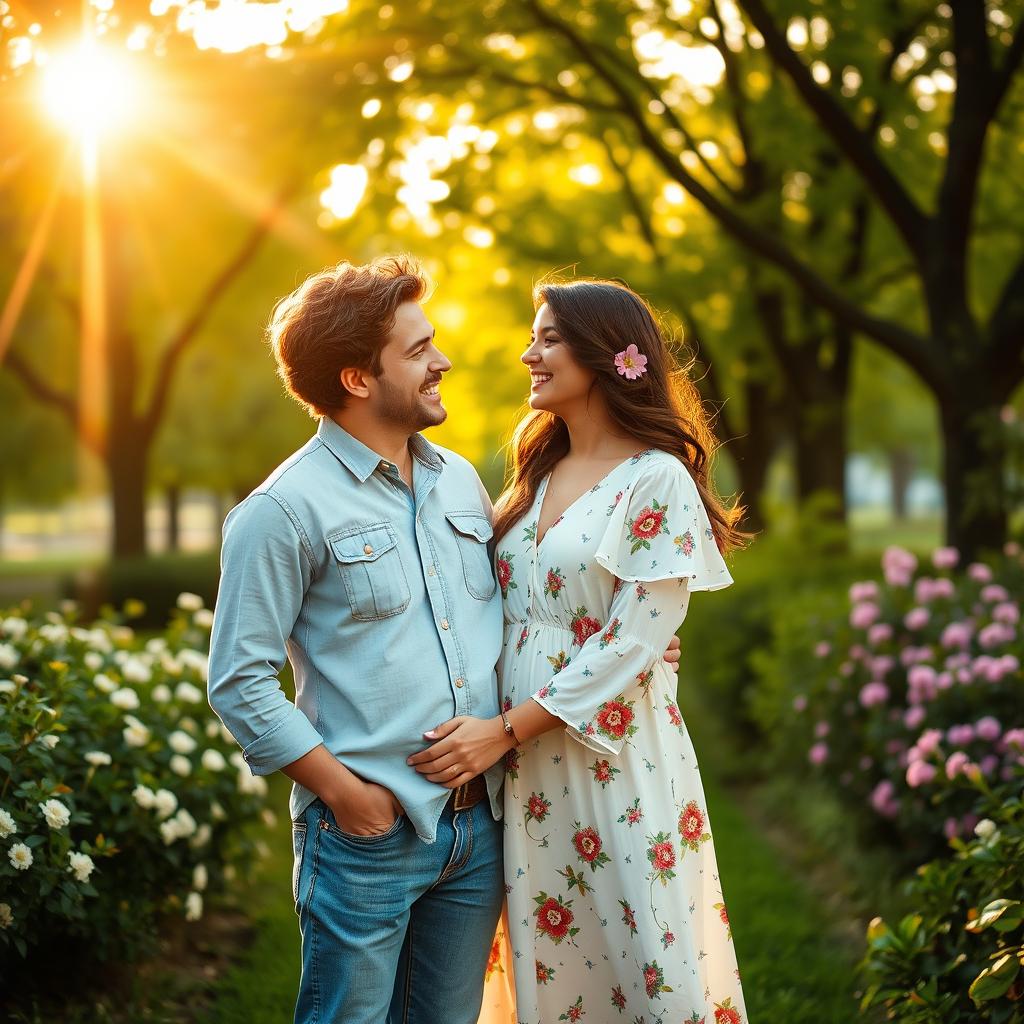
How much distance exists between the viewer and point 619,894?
2951 mm

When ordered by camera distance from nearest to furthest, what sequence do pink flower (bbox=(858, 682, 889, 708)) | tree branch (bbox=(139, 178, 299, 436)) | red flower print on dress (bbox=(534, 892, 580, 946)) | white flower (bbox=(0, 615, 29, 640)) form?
red flower print on dress (bbox=(534, 892, 580, 946))
white flower (bbox=(0, 615, 29, 640))
pink flower (bbox=(858, 682, 889, 708))
tree branch (bbox=(139, 178, 299, 436))

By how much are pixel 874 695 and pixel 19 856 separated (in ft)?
11.1

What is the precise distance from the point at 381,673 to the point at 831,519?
916 centimetres

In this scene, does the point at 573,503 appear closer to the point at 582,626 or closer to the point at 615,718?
the point at 582,626

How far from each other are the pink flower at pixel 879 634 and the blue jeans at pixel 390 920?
3045mm

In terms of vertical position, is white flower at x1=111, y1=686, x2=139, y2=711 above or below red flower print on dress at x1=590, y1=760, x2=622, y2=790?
above

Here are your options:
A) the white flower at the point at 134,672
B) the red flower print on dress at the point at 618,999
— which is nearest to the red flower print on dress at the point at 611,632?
the red flower print on dress at the point at 618,999

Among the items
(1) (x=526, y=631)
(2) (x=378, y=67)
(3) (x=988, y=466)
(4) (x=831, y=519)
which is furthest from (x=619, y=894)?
(4) (x=831, y=519)

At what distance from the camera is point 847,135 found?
6891 mm

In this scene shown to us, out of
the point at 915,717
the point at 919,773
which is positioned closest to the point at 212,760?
the point at 919,773

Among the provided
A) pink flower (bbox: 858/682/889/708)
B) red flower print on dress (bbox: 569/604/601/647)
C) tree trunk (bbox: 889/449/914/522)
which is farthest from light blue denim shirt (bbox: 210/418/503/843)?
tree trunk (bbox: 889/449/914/522)

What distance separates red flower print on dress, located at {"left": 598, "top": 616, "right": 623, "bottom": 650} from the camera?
287 centimetres

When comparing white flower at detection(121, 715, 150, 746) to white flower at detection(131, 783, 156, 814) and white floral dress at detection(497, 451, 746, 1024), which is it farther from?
white floral dress at detection(497, 451, 746, 1024)

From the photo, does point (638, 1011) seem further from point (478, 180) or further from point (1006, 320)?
point (478, 180)
